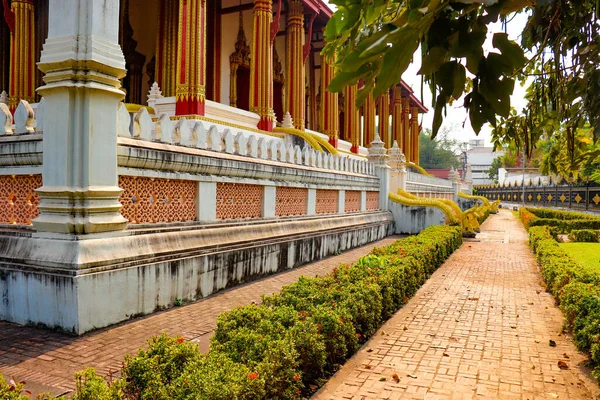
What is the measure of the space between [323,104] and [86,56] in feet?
54.1

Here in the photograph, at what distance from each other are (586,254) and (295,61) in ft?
36.5

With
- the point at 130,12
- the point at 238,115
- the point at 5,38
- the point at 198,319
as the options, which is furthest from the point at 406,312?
the point at 5,38

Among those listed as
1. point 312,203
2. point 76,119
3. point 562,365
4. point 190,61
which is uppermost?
point 190,61

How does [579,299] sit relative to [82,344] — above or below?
above

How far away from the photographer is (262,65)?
14.7 m

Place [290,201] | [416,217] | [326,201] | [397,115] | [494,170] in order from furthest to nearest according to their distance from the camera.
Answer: [494,170], [397,115], [416,217], [326,201], [290,201]

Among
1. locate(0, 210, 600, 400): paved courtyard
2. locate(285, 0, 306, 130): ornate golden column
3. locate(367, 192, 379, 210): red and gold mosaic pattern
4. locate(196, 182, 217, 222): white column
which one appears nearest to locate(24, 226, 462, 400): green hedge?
locate(0, 210, 600, 400): paved courtyard

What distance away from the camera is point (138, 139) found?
545cm

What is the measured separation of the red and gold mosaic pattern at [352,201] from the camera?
1242 cm

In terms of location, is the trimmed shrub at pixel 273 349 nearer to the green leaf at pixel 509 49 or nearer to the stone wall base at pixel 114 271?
the stone wall base at pixel 114 271

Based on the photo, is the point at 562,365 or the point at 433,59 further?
the point at 562,365

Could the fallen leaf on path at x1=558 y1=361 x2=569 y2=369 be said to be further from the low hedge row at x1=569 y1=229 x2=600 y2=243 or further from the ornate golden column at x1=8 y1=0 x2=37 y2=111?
the ornate golden column at x1=8 y1=0 x2=37 y2=111

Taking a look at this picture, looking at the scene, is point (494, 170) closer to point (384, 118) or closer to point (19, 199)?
point (384, 118)

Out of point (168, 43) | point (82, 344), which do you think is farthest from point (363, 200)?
point (82, 344)
